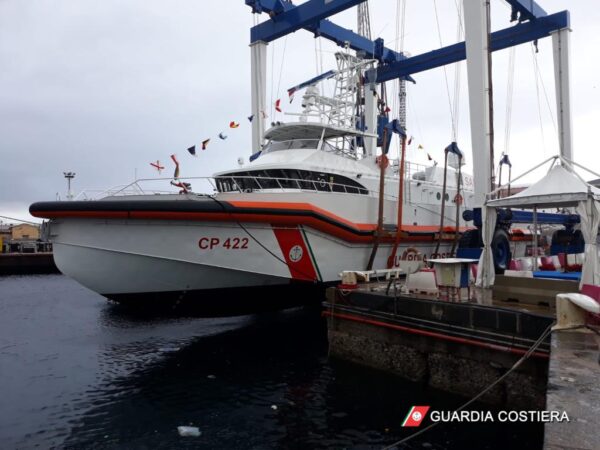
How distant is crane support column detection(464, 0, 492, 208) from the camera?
10.8 meters

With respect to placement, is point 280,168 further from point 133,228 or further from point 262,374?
point 262,374

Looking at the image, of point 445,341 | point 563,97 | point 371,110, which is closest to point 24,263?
point 371,110

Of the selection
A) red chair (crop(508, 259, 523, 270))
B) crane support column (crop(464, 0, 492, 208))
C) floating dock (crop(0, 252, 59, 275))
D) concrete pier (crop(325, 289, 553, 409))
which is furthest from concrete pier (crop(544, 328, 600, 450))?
floating dock (crop(0, 252, 59, 275))

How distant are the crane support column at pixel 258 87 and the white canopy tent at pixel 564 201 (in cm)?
889

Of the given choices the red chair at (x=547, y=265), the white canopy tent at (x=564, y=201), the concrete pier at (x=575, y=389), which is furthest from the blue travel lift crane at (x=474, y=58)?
the concrete pier at (x=575, y=389)

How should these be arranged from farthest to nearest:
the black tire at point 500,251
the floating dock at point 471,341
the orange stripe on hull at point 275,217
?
the black tire at point 500,251 → the orange stripe on hull at point 275,217 → the floating dock at point 471,341

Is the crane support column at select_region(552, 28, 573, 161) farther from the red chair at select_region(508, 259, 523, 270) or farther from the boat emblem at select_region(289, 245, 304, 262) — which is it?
the boat emblem at select_region(289, 245, 304, 262)

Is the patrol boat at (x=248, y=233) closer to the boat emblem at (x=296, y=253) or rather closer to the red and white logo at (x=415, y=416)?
the boat emblem at (x=296, y=253)

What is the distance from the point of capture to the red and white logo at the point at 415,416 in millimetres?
5777

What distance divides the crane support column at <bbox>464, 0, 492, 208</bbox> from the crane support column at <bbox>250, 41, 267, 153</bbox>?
281 inches

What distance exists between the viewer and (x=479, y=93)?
1097 cm

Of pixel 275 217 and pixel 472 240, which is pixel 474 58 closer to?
pixel 472 240

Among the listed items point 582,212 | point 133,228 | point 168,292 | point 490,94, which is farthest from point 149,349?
point 490,94

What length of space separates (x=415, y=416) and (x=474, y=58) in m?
8.95
